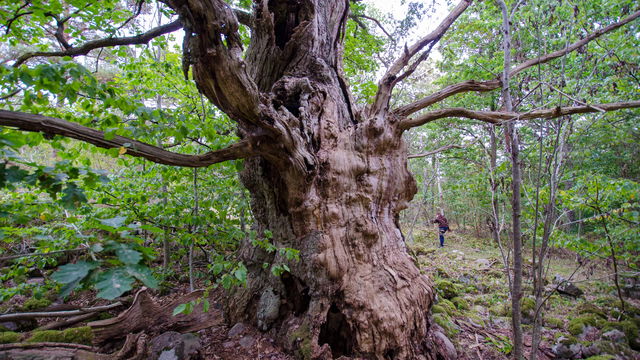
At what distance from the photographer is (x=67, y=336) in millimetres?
2762

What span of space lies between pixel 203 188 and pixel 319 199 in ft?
8.05

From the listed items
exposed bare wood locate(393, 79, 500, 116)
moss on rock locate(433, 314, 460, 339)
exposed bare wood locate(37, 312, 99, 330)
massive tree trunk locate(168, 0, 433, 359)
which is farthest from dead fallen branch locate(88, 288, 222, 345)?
exposed bare wood locate(393, 79, 500, 116)

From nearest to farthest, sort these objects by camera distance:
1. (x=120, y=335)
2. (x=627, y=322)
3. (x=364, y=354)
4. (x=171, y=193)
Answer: (x=364, y=354), (x=120, y=335), (x=171, y=193), (x=627, y=322)

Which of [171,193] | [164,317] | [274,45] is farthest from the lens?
[171,193]

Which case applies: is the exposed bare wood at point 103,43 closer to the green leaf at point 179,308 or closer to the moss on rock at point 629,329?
the green leaf at point 179,308

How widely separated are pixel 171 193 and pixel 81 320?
6.34 ft

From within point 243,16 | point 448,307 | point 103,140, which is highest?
point 243,16

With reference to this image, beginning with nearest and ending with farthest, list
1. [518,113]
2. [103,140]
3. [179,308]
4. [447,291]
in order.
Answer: [179,308] < [103,140] < [518,113] < [447,291]

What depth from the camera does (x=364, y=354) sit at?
8.57ft

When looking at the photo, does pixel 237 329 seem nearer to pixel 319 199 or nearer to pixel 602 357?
pixel 319 199

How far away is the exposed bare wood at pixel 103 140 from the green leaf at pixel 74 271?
4.17 ft

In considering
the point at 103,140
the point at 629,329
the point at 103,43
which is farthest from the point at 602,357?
the point at 103,43

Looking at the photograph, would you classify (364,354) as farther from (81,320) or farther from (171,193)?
(81,320)

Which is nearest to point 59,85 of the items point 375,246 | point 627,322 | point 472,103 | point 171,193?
point 171,193
